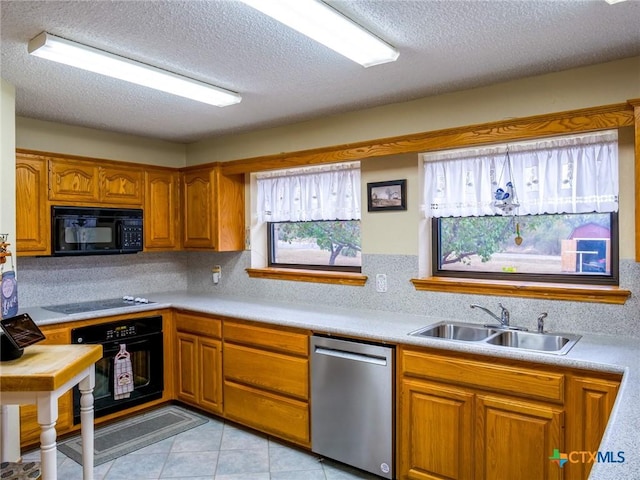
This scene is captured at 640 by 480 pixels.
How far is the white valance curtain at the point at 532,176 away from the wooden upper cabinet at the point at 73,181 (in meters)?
2.67

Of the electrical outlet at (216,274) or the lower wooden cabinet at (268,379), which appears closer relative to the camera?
the lower wooden cabinet at (268,379)

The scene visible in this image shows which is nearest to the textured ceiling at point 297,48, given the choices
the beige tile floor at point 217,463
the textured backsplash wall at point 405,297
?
the textured backsplash wall at point 405,297

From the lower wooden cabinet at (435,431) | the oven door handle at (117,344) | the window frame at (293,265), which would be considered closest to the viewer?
the lower wooden cabinet at (435,431)

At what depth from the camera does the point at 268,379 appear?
3.16m

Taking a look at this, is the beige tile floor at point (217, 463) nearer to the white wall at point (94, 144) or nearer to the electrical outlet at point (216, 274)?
the electrical outlet at point (216, 274)

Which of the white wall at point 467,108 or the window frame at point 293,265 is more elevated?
the white wall at point 467,108

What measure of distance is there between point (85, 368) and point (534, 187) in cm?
265

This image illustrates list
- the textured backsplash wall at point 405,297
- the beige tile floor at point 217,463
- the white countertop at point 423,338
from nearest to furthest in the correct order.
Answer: the white countertop at point 423,338 < the textured backsplash wall at point 405,297 < the beige tile floor at point 217,463

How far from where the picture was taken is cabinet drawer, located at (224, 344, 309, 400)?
2.98 m

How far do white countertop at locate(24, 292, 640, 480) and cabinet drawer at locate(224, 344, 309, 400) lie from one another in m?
0.26

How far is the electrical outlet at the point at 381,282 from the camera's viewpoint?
3318 mm

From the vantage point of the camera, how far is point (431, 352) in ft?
7.97

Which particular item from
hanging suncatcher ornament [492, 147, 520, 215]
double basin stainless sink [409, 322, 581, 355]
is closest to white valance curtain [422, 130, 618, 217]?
hanging suncatcher ornament [492, 147, 520, 215]

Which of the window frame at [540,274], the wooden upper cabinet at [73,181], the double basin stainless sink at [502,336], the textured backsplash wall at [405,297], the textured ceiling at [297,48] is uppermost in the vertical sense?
the textured ceiling at [297,48]
